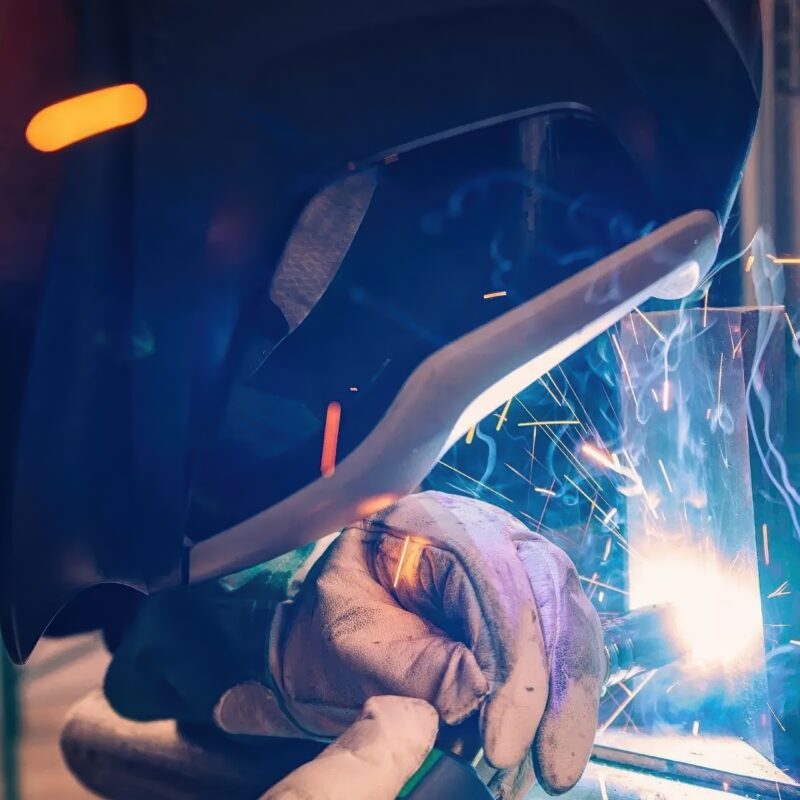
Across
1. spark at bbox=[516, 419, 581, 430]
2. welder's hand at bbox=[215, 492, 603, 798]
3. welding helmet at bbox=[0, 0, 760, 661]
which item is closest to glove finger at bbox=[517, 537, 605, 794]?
welder's hand at bbox=[215, 492, 603, 798]

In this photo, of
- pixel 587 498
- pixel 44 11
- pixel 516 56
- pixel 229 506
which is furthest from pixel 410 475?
pixel 587 498

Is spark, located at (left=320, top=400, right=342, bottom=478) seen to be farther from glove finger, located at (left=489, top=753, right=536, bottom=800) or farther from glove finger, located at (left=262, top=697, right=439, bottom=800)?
glove finger, located at (left=489, top=753, right=536, bottom=800)

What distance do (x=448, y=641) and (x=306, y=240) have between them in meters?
0.40

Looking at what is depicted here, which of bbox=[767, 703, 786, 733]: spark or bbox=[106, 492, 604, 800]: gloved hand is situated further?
bbox=[767, 703, 786, 733]: spark

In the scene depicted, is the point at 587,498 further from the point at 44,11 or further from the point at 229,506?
the point at 44,11

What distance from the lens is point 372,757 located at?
1.98 feet

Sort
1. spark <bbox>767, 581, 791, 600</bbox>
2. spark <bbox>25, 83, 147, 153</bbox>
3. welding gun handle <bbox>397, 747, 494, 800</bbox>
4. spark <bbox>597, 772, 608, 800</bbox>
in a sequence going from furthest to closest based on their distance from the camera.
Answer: spark <bbox>767, 581, 791, 600</bbox> → spark <bbox>597, 772, 608, 800</bbox> → welding gun handle <bbox>397, 747, 494, 800</bbox> → spark <bbox>25, 83, 147, 153</bbox>

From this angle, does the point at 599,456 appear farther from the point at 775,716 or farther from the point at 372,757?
the point at 372,757

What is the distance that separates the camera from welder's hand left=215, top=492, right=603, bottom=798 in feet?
2.13

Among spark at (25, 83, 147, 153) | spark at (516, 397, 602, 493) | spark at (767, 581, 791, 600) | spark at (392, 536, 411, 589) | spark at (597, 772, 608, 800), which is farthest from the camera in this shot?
spark at (516, 397, 602, 493)

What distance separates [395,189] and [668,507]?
82 centimetres

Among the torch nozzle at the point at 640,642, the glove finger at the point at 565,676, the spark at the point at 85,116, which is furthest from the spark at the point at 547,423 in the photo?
the spark at the point at 85,116

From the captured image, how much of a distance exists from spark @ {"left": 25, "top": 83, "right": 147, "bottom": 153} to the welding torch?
596mm

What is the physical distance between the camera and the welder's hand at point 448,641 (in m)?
0.65
